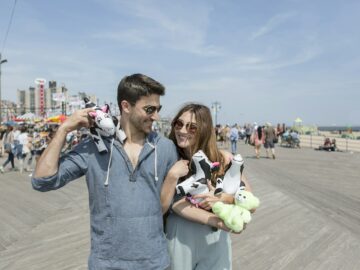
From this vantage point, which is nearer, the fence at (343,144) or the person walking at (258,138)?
the person walking at (258,138)

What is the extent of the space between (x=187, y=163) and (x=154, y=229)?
0.45 m

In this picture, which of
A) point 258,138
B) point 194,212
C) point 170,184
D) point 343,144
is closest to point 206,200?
point 194,212

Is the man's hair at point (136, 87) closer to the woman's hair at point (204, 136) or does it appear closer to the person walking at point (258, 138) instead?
the woman's hair at point (204, 136)

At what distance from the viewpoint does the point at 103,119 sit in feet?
5.76

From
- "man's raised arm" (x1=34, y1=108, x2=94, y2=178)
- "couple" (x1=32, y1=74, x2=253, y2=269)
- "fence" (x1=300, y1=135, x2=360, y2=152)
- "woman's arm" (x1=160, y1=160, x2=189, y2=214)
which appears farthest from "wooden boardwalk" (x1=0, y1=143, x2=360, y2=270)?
"fence" (x1=300, y1=135, x2=360, y2=152)

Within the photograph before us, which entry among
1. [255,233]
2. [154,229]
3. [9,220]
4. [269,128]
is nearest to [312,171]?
[269,128]

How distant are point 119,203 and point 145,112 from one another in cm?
53

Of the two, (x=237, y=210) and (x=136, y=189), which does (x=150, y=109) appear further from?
(x=237, y=210)

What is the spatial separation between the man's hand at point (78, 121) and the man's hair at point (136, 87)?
0.22 meters

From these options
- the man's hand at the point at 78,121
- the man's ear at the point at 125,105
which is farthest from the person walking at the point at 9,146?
the man's ear at the point at 125,105

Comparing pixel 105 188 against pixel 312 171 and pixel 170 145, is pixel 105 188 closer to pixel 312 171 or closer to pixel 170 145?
pixel 170 145

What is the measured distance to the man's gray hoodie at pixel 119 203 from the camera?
64.4 inches

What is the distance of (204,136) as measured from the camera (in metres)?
2.00

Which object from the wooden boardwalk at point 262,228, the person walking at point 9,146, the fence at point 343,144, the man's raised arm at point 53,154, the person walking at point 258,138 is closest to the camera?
the man's raised arm at point 53,154
